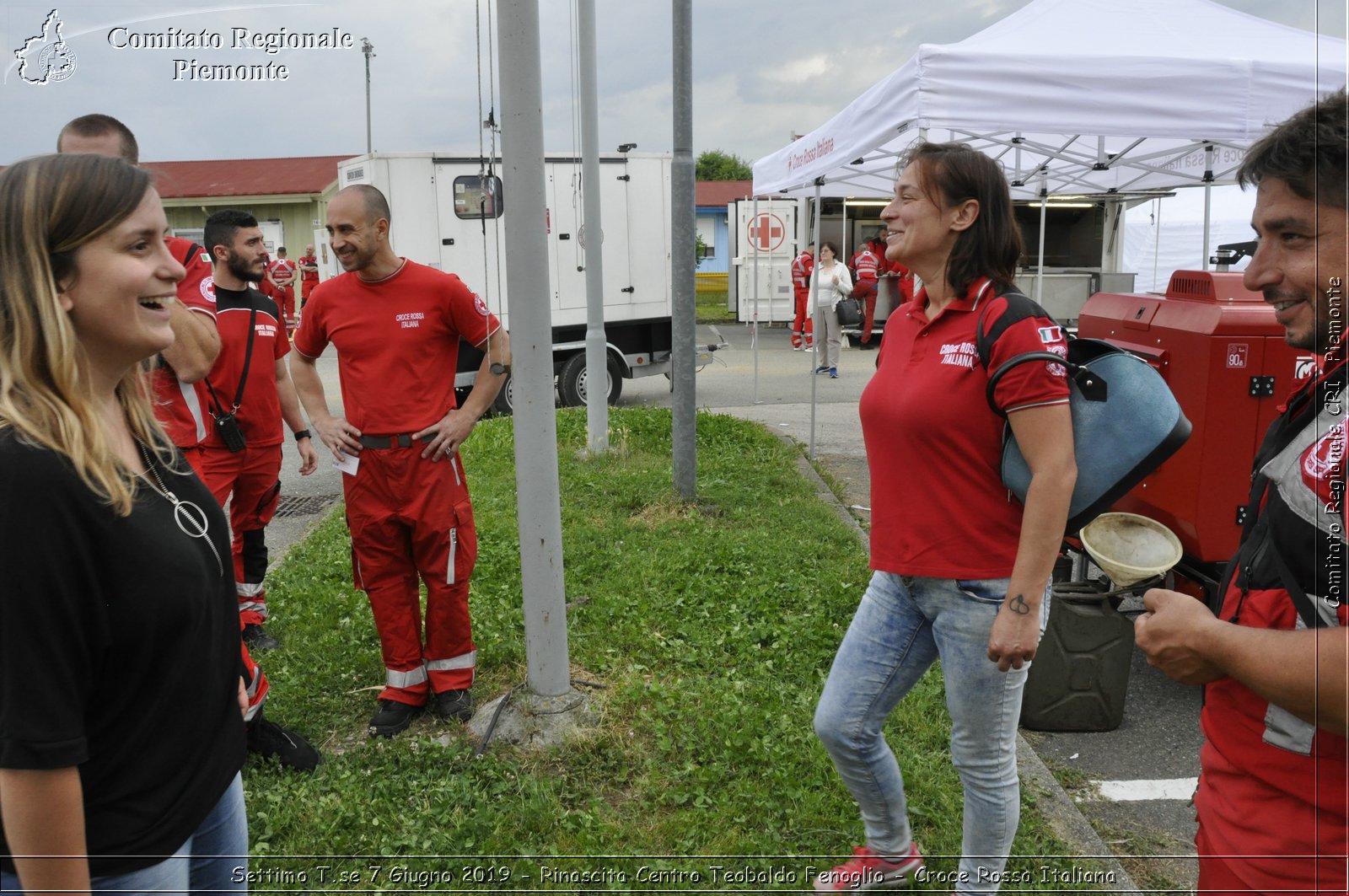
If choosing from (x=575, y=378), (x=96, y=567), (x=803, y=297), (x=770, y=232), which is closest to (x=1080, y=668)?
(x=96, y=567)

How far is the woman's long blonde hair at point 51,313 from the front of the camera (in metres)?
1.33

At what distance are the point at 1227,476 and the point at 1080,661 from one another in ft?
3.58

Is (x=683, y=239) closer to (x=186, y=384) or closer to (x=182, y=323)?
(x=186, y=384)

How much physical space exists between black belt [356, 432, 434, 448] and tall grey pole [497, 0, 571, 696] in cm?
42

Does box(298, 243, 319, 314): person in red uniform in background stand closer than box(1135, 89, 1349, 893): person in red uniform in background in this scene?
No

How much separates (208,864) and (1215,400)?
4141 mm

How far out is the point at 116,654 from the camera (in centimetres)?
140

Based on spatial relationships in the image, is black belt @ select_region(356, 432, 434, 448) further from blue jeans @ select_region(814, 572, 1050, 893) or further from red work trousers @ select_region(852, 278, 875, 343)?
red work trousers @ select_region(852, 278, 875, 343)

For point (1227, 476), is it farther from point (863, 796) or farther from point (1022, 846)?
point (863, 796)

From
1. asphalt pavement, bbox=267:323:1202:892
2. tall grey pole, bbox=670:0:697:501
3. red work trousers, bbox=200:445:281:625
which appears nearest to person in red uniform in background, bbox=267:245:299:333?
asphalt pavement, bbox=267:323:1202:892

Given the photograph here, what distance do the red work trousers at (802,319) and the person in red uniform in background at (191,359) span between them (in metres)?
14.4

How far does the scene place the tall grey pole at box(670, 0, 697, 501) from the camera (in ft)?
22.3

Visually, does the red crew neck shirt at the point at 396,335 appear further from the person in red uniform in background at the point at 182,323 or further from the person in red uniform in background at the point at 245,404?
the person in red uniform in background at the point at 245,404

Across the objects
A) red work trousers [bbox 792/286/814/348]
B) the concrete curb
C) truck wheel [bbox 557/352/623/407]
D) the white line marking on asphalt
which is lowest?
the white line marking on asphalt
